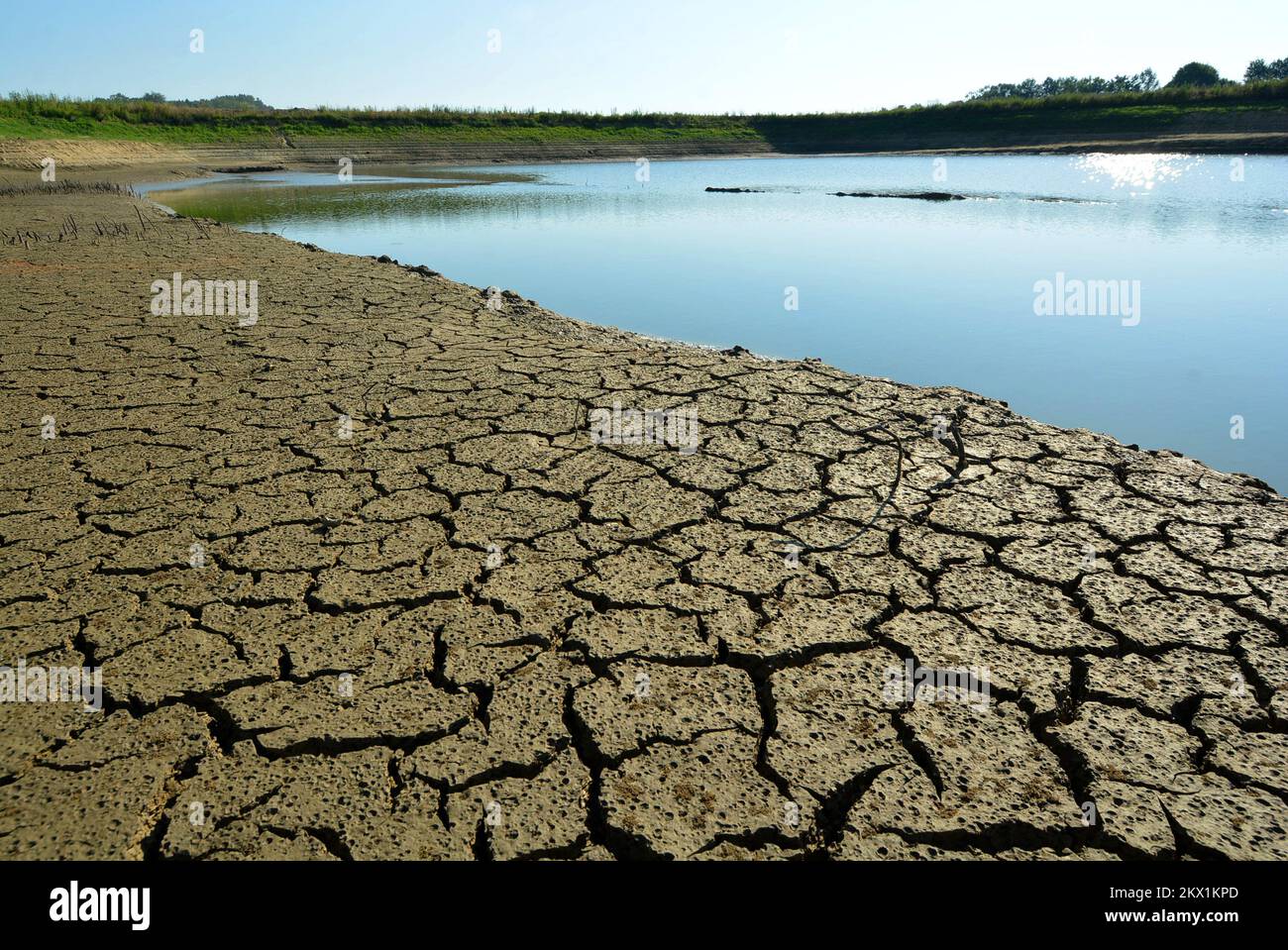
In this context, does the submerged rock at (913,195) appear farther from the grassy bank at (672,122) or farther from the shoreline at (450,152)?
the grassy bank at (672,122)

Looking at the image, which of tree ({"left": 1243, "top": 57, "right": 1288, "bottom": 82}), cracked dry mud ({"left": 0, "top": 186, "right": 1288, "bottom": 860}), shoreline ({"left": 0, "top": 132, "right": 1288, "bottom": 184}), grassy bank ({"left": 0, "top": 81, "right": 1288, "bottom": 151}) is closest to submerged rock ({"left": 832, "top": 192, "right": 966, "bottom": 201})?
cracked dry mud ({"left": 0, "top": 186, "right": 1288, "bottom": 860})

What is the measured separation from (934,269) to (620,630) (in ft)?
30.3

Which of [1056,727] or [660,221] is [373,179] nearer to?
[660,221]

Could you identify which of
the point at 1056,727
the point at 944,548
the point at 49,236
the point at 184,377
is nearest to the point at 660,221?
the point at 49,236

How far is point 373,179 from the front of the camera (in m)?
25.3

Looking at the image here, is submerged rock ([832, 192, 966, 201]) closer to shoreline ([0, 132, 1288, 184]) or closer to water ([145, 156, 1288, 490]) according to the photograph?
water ([145, 156, 1288, 490])

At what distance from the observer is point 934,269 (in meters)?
10.4

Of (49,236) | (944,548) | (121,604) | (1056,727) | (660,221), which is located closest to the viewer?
(1056,727)

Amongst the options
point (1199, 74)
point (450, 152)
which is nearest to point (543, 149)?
point (450, 152)

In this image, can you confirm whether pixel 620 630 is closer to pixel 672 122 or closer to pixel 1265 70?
pixel 672 122

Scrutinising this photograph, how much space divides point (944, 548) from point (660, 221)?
43.7ft

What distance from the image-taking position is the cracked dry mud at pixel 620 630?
1814mm

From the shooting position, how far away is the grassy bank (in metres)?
28.8
